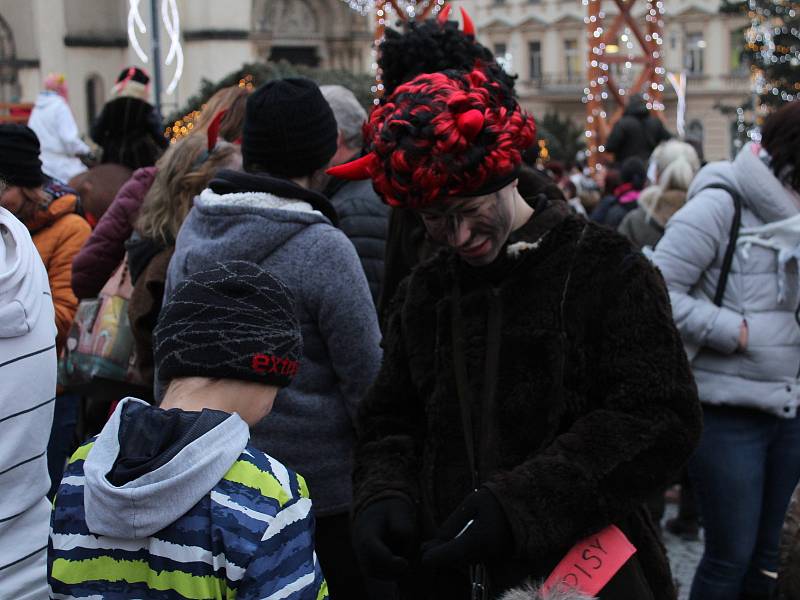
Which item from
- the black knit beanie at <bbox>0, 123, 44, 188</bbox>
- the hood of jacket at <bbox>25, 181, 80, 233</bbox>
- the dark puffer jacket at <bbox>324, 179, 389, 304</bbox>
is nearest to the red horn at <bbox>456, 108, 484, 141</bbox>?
the dark puffer jacket at <bbox>324, 179, 389, 304</bbox>

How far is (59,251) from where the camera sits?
15.9 feet

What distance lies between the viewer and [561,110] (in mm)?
55844

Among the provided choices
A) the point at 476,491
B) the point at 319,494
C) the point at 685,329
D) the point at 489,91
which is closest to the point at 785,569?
the point at 476,491

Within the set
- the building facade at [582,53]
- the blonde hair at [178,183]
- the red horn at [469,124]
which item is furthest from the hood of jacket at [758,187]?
the building facade at [582,53]

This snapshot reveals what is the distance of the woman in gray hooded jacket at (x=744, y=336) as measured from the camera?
3.90 m

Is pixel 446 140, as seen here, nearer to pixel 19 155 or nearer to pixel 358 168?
pixel 358 168

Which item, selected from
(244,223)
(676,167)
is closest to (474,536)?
(244,223)

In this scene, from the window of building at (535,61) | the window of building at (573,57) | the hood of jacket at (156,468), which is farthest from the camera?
the window of building at (535,61)

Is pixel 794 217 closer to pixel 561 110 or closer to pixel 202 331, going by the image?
pixel 202 331

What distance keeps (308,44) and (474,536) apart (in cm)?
3767

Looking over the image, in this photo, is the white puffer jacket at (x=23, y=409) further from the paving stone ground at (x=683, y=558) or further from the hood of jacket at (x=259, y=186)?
the paving stone ground at (x=683, y=558)

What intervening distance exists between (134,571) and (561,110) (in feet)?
181

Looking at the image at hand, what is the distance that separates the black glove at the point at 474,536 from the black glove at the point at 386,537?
0.11 metres

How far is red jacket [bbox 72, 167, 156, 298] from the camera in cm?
448
